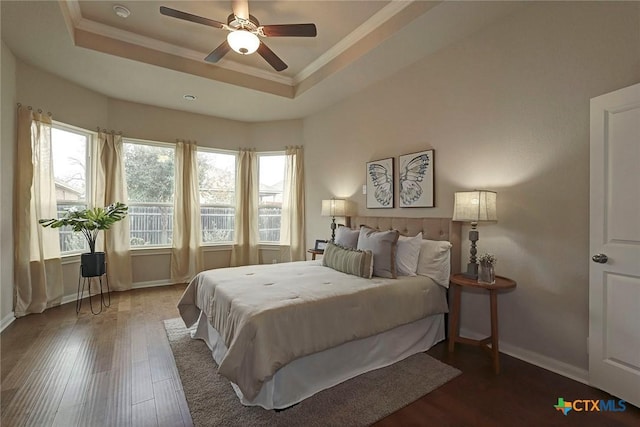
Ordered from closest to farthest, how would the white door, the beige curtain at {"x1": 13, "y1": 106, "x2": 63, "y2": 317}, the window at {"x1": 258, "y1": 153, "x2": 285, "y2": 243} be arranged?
the white door
the beige curtain at {"x1": 13, "y1": 106, "x2": 63, "y2": 317}
the window at {"x1": 258, "y1": 153, "x2": 285, "y2": 243}

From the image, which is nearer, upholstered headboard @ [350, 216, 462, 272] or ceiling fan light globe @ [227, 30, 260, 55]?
ceiling fan light globe @ [227, 30, 260, 55]

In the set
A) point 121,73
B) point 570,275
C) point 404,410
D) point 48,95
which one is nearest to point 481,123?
point 570,275

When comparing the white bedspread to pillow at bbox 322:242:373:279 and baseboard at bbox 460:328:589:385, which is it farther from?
baseboard at bbox 460:328:589:385

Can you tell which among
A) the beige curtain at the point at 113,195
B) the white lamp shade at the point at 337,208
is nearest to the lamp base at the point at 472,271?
the white lamp shade at the point at 337,208

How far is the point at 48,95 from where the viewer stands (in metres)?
3.71

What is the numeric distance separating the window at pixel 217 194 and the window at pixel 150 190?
531mm

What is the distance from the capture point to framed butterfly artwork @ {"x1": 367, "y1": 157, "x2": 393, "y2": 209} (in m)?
3.72

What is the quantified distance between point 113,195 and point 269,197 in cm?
252

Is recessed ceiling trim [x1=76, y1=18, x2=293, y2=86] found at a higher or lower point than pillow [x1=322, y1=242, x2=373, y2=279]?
higher

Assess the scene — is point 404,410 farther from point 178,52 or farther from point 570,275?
point 178,52

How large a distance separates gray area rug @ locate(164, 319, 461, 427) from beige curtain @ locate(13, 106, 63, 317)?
240 cm

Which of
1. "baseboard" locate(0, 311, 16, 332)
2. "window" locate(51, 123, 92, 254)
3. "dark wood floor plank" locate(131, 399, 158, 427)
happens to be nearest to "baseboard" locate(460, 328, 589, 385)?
"dark wood floor plank" locate(131, 399, 158, 427)

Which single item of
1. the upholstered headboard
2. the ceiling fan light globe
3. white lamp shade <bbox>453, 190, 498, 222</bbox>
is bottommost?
the upholstered headboard

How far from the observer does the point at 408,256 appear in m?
2.92
